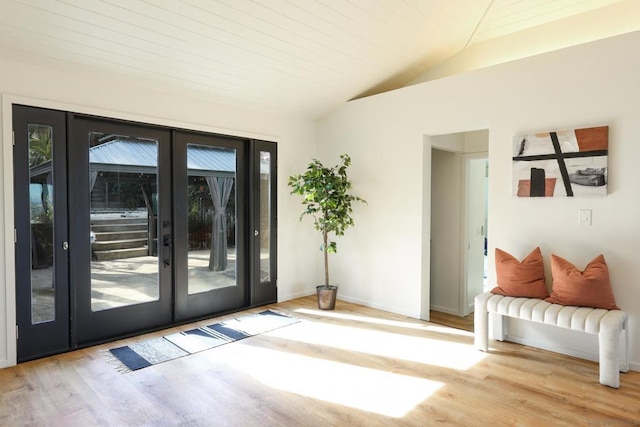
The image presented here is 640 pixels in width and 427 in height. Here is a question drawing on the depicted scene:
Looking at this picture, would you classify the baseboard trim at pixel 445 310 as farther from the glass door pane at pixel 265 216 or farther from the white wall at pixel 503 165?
the glass door pane at pixel 265 216

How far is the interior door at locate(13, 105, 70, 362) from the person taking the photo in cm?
324

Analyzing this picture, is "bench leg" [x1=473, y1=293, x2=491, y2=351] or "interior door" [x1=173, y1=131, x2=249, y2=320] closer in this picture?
"bench leg" [x1=473, y1=293, x2=491, y2=351]

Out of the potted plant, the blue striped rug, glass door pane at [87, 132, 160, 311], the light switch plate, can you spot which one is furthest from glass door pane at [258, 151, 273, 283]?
the light switch plate

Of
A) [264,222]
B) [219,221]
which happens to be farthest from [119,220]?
[264,222]

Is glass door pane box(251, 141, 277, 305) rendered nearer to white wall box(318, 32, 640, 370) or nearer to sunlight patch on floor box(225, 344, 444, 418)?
white wall box(318, 32, 640, 370)

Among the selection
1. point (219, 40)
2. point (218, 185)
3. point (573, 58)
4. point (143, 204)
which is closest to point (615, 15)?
point (573, 58)

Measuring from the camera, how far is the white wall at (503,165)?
10.5 ft

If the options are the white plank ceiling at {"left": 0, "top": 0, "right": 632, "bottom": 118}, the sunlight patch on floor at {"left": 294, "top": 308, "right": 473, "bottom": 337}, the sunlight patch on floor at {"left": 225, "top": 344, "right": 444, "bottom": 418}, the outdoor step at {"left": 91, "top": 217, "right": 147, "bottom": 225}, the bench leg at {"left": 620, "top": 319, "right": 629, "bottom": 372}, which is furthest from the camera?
the sunlight patch on floor at {"left": 294, "top": 308, "right": 473, "bottom": 337}

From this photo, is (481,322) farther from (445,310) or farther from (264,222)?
(264,222)

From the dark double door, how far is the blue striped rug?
344 millimetres

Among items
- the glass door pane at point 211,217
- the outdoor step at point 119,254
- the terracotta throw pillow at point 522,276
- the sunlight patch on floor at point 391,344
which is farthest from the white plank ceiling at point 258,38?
the sunlight patch on floor at point 391,344

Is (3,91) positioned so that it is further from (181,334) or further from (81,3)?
(181,334)

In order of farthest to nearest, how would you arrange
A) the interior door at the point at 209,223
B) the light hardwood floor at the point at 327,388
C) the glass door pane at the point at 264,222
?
1. the glass door pane at the point at 264,222
2. the interior door at the point at 209,223
3. the light hardwood floor at the point at 327,388

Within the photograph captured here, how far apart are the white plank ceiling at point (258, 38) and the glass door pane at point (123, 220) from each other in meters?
0.70
